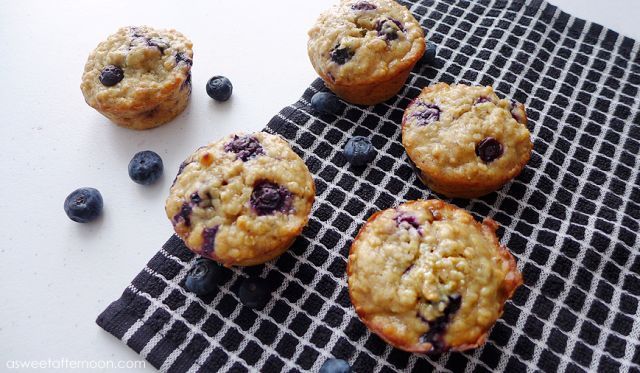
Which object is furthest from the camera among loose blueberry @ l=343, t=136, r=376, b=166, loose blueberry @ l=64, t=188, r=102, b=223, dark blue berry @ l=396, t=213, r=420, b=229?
loose blueberry @ l=343, t=136, r=376, b=166

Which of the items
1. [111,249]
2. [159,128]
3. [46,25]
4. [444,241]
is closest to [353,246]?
[444,241]

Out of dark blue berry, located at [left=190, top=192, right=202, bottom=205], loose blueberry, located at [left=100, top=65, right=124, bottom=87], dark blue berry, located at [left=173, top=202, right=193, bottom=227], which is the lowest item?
dark blue berry, located at [left=173, top=202, right=193, bottom=227]

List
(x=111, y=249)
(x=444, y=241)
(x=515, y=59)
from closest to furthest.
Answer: (x=444, y=241), (x=111, y=249), (x=515, y=59)

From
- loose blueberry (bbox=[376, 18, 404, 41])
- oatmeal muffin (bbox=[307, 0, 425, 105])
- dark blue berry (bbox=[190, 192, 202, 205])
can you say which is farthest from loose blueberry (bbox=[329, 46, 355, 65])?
dark blue berry (bbox=[190, 192, 202, 205])

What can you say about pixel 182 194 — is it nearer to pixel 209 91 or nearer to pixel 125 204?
pixel 125 204

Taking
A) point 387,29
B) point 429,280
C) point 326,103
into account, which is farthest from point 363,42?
point 429,280

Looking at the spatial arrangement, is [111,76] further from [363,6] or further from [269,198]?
[363,6]

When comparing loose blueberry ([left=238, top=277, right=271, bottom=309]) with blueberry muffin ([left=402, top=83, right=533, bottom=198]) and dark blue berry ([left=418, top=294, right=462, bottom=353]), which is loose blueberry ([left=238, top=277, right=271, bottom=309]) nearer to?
dark blue berry ([left=418, top=294, right=462, bottom=353])

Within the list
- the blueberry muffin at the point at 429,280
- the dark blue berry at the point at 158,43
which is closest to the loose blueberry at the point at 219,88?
the dark blue berry at the point at 158,43
